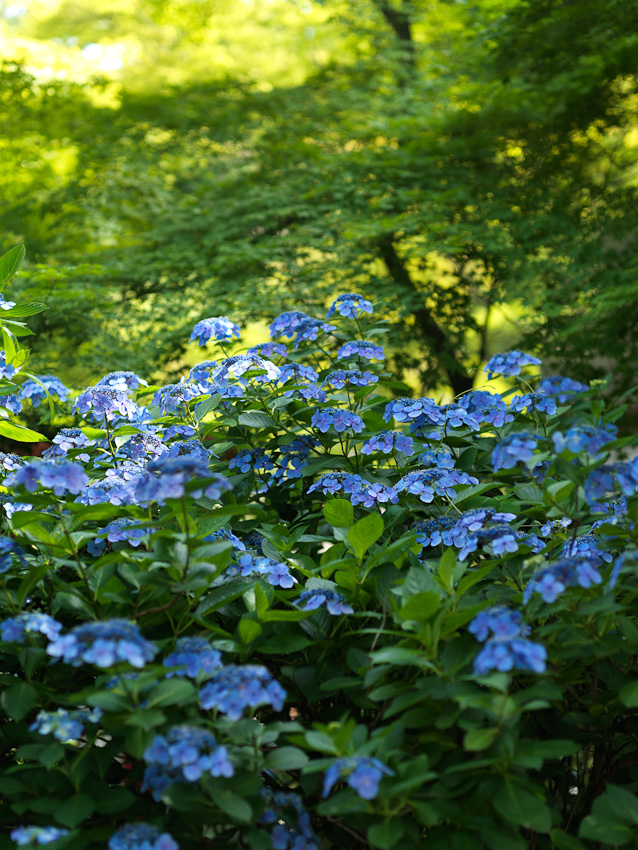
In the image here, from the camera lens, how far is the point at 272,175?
5.41 metres

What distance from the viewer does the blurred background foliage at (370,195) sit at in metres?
4.34

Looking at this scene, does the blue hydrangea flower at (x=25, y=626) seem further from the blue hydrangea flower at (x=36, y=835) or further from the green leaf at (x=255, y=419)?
the green leaf at (x=255, y=419)

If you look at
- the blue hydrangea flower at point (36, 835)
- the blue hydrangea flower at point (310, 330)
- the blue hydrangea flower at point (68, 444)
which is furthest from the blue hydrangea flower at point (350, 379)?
the blue hydrangea flower at point (36, 835)

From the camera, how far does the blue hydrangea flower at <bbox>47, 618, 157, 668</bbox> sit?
0.97m

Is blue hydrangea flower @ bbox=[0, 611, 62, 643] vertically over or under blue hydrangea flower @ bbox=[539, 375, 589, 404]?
over

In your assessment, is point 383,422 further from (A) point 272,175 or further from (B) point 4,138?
(B) point 4,138

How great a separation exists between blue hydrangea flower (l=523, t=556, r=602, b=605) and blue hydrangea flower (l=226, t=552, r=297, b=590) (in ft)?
1.60

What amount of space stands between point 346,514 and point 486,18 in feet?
15.5

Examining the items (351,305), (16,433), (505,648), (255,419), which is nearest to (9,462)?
(16,433)

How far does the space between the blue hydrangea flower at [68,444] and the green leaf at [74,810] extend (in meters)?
0.80

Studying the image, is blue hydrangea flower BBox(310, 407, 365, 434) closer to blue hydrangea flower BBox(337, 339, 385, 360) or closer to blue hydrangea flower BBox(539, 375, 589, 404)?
blue hydrangea flower BBox(337, 339, 385, 360)

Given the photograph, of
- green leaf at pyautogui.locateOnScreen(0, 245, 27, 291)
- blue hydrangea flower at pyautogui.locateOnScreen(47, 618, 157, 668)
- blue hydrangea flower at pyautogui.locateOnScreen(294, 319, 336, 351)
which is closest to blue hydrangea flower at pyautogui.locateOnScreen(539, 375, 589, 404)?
blue hydrangea flower at pyautogui.locateOnScreen(294, 319, 336, 351)

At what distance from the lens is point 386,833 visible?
1.01 meters

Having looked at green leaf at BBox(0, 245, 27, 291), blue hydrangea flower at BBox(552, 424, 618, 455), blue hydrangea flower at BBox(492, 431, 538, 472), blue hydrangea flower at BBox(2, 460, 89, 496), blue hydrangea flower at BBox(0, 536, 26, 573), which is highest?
green leaf at BBox(0, 245, 27, 291)
